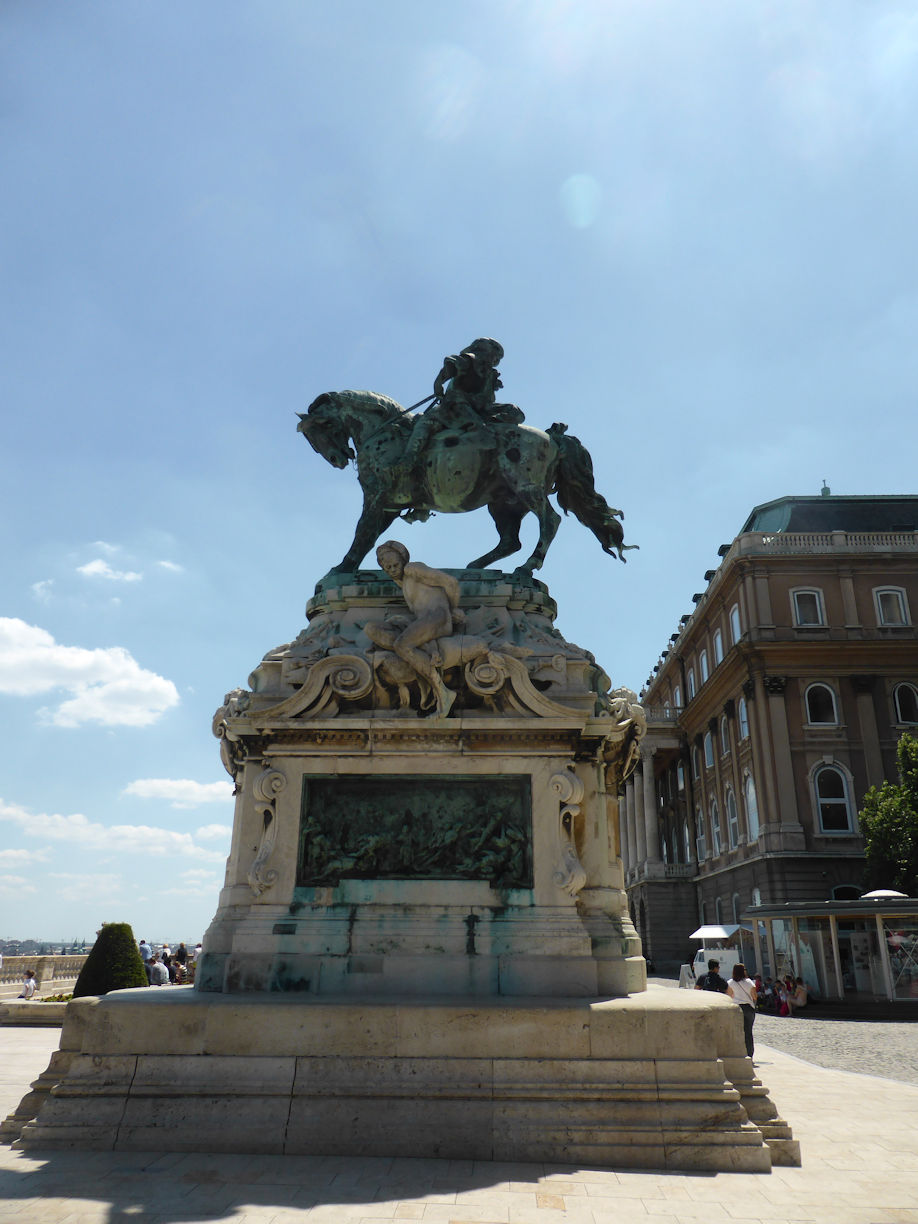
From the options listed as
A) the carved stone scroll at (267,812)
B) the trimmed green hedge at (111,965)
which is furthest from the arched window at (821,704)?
the carved stone scroll at (267,812)

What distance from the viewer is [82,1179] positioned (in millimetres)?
5324

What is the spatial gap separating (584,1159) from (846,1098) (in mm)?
4662

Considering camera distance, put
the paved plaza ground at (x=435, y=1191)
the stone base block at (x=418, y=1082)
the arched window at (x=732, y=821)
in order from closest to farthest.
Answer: the paved plaza ground at (x=435, y=1191) → the stone base block at (x=418, y=1082) → the arched window at (x=732, y=821)

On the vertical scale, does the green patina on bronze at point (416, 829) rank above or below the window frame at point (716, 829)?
below

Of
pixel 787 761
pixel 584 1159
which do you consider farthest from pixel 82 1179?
pixel 787 761

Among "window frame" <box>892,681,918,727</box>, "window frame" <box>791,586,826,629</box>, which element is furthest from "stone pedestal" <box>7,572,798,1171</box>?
"window frame" <box>892,681,918,727</box>

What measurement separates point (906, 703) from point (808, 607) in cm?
602

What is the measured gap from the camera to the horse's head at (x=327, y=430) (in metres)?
10.6

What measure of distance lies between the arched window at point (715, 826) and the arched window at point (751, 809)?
5114 mm

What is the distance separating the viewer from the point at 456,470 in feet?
32.8

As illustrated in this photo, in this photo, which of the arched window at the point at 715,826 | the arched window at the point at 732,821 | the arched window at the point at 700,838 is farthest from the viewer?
the arched window at the point at 700,838

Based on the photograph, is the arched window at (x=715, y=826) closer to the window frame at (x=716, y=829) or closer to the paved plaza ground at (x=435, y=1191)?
the window frame at (x=716, y=829)

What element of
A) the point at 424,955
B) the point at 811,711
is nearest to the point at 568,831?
the point at 424,955

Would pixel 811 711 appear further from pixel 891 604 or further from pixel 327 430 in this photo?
pixel 327 430
